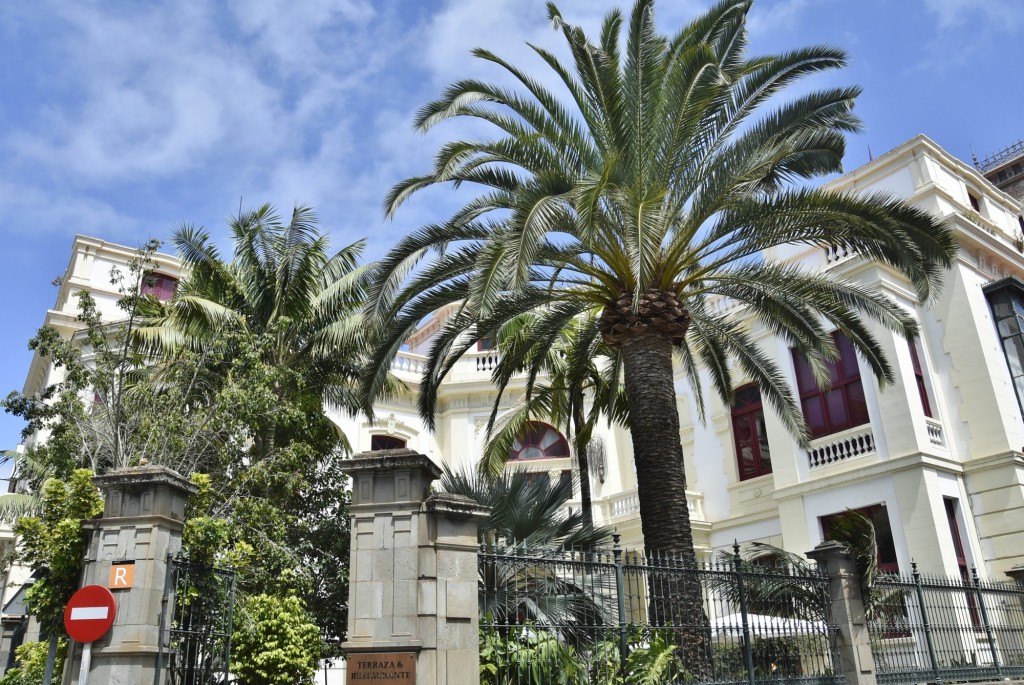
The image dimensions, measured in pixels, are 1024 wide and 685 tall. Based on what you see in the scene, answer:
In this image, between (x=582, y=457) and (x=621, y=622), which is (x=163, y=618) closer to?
(x=621, y=622)

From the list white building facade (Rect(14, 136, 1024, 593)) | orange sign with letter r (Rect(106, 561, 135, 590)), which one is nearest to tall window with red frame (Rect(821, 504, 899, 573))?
white building facade (Rect(14, 136, 1024, 593))

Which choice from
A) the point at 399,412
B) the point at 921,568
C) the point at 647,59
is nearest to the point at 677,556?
the point at 647,59

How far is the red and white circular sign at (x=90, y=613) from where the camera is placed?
810cm

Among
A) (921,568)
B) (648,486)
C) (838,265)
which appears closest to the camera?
(648,486)

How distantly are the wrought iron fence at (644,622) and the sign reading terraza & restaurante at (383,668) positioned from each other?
91cm

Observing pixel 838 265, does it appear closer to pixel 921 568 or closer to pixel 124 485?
pixel 921 568

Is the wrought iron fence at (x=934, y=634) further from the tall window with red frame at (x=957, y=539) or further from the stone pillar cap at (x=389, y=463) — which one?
the stone pillar cap at (x=389, y=463)

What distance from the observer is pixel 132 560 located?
28.0ft

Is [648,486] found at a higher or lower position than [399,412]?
lower

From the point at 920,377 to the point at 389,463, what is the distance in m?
15.6

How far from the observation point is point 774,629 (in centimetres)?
1054

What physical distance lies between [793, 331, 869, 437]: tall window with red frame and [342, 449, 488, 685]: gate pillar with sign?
14020 mm

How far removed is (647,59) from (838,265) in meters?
10.7

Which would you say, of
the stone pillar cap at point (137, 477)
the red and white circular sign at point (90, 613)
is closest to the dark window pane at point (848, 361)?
the stone pillar cap at point (137, 477)
